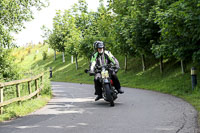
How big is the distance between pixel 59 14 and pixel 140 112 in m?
39.8

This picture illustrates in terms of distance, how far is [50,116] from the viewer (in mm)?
7742

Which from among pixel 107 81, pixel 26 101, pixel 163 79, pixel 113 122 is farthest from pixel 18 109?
pixel 163 79

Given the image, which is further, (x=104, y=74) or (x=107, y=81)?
(x=104, y=74)

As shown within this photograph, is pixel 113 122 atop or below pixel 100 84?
below

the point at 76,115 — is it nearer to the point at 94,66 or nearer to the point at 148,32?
the point at 94,66

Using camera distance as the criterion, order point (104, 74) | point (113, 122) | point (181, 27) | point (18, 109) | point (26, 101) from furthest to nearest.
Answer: point (181, 27) → point (26, 101) → point (104, 74) → point (18, 109) → point (113, 122)

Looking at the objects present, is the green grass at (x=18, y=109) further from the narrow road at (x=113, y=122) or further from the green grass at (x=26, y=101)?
the narrow road at (x=113, y=122)

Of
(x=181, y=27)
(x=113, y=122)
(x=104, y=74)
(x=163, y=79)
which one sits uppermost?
(x=181, y=27)

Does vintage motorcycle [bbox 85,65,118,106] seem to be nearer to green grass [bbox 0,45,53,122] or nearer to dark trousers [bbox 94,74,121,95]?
dark trousers [bbox 94,74,121,95]

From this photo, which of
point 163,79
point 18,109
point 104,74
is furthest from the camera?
point 163,79

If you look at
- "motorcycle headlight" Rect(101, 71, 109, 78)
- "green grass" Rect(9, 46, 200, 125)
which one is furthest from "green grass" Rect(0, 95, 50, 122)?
"green grass" Rect(9, 46, 200, 125)

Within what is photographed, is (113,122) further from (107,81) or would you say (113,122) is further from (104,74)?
(104,74)

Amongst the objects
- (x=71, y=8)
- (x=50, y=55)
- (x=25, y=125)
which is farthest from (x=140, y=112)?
(x=50, y=55)

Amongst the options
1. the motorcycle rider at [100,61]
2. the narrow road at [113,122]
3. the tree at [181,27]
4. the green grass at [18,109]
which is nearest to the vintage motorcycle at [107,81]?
the motorcycle rider at [100,61]
